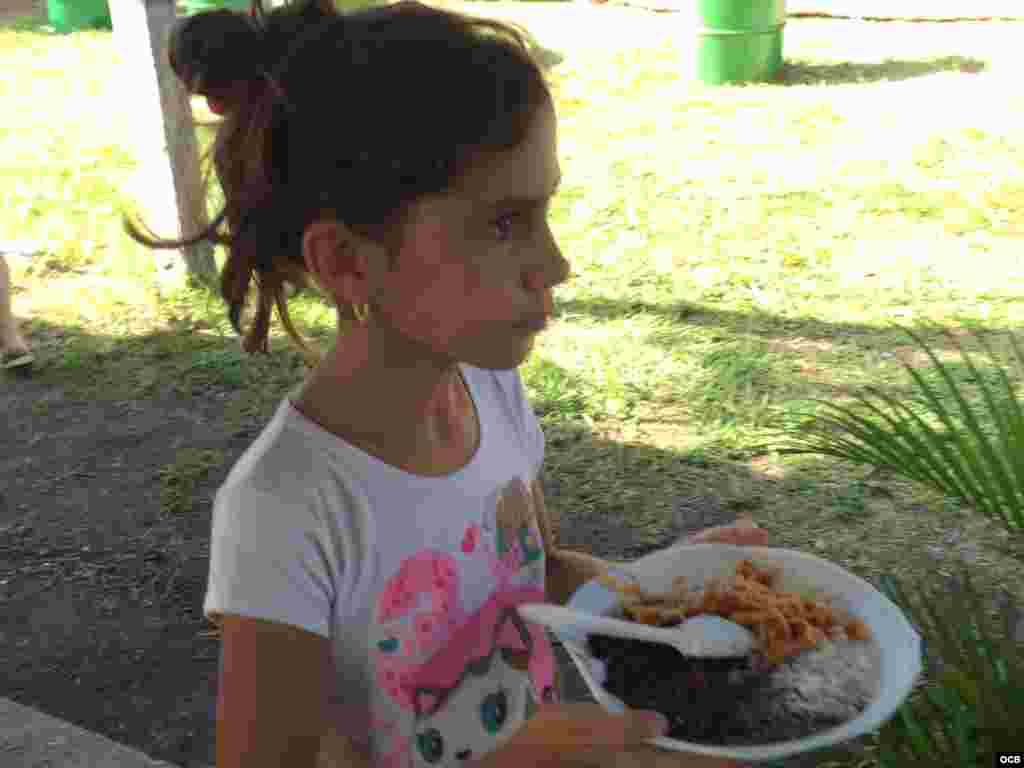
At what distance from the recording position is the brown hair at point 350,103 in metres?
1.27

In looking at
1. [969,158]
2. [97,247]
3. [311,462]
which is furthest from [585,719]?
[969,158]

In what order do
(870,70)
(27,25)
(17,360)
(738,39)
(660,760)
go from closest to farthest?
(660,760)
(17,360)
(738,39)
(870,70)
(27,25)

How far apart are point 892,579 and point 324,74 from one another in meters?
0.94

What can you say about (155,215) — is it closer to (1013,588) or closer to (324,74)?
(1013,588)

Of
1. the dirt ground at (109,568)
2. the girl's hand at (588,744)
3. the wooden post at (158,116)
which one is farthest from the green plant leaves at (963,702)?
the wooden post at (158,116)

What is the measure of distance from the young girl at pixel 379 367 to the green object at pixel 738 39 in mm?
7010

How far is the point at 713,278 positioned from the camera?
4.93 meters

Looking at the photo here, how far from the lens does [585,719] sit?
123cm

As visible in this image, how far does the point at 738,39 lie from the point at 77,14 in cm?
662

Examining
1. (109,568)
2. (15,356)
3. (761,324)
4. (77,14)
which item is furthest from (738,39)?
(77,14)

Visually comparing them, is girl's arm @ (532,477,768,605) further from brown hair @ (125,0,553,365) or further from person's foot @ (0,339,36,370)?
person's foot @ (0,339,36,370)

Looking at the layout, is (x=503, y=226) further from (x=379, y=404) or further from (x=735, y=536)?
(x=735, y=536)

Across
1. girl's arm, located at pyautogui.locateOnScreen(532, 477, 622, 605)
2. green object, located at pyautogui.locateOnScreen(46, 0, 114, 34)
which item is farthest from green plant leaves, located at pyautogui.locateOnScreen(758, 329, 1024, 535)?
green object, located at pyautogui.locateOnScreen(46, 0, 114, 34)

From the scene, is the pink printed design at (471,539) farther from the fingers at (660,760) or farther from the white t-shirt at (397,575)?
the fingers at (660,760)
